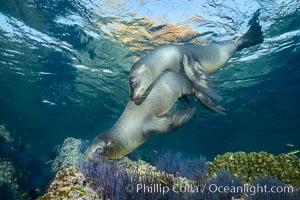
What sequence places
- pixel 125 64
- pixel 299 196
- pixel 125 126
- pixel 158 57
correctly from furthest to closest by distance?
1. pixel 125 64
2. pixel 158 57
3. pixel 125 126
4. pixel 299 196

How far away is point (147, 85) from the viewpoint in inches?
196

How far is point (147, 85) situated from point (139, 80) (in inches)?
10.3

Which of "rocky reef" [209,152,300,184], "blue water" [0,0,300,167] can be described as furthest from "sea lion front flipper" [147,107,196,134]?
"blue water" [0,0,300,167]

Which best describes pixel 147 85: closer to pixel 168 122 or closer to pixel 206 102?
pixel 168 122

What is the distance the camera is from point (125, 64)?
645 inches

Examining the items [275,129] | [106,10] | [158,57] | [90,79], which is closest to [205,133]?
[275,129]

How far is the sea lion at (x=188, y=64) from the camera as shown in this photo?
4.86 metres

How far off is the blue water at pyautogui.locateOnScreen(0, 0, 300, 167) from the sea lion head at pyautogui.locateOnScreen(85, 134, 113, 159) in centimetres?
606

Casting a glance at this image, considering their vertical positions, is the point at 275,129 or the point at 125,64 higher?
the point at 275,129

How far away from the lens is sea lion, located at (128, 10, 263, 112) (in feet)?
15.9

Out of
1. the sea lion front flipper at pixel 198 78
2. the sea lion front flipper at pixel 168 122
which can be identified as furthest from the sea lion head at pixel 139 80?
the sea lion front flipper at pixel 198 78

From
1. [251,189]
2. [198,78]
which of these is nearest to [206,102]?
[198,78]

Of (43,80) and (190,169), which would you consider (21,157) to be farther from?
(43,80)

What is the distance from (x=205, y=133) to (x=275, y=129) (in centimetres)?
988
